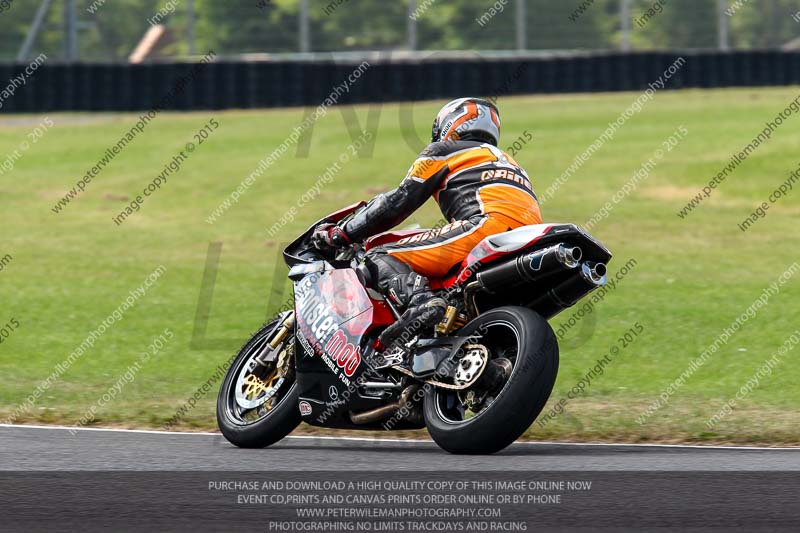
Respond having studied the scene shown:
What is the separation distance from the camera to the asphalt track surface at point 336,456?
6.44m

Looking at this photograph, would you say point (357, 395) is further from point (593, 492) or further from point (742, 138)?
point (742, 138)

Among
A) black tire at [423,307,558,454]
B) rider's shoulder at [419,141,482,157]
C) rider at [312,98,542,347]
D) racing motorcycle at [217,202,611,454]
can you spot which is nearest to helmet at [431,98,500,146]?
rider at [312,98,542,347]

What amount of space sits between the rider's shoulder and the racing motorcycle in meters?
0.49

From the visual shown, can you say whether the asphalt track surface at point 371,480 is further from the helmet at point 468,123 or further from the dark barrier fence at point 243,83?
the dark barrier fence at point 243,83

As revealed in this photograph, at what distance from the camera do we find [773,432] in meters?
7.82

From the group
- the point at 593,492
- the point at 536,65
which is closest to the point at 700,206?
the point at 536,65

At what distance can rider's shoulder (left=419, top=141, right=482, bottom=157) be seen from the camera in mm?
7336

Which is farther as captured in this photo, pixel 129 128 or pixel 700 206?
pixel 129 128

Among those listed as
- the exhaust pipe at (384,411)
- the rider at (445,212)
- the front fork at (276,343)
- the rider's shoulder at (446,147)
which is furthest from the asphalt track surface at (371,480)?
the rider's shoulder at (446,147)

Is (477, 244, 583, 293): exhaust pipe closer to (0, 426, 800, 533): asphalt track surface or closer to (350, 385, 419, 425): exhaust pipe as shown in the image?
(350, 385, 419, 425): exhaust pipe

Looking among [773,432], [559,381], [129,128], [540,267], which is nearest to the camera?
[540,267]

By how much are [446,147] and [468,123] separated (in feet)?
0.79

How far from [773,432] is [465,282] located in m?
2.14

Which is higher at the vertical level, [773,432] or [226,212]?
[773,432]
